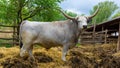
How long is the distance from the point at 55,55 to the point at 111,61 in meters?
2.46

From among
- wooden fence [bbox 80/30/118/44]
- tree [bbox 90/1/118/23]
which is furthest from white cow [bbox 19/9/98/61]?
tree [bbox 90/1/118/23]

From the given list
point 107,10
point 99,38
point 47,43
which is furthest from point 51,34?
point 107,10

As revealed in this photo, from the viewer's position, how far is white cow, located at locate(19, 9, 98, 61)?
8.89 meters

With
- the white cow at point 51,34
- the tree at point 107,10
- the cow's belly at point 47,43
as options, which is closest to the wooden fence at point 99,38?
the white cow at point 51,34

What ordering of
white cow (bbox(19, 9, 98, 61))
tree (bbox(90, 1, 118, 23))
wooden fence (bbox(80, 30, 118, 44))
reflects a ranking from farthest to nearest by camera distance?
1. tree (bbox(90, 1, 118, 23))
2. wooden fence (bbox(80, 30, 118, 44))
3. white cow (bbox(19, 9, 98, 61))

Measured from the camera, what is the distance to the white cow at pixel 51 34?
29.2 feet

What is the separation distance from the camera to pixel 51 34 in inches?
354

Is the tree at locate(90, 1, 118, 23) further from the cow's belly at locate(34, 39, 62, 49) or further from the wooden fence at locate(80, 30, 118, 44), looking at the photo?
the cow's belly at locate(34, 39, 62, 49)

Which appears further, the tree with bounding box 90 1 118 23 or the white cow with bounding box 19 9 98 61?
the tree with bounding box 90 1 118 23

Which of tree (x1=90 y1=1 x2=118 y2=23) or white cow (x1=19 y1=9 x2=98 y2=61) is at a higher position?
tree (x1=90 y1=1 x2=118 y2=23)

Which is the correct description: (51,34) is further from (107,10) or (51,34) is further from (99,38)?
(107,10)

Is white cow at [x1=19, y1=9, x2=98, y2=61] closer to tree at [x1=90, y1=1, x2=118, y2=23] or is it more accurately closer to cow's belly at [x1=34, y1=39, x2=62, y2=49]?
cow's belly at [x1=34, y1=39, x2=62, y2=49]

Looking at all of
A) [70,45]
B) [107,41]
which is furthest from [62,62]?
[107,41]

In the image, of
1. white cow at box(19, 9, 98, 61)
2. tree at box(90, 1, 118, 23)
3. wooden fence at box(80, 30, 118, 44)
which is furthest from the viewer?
tree at box(90, 1, 118, 23)
